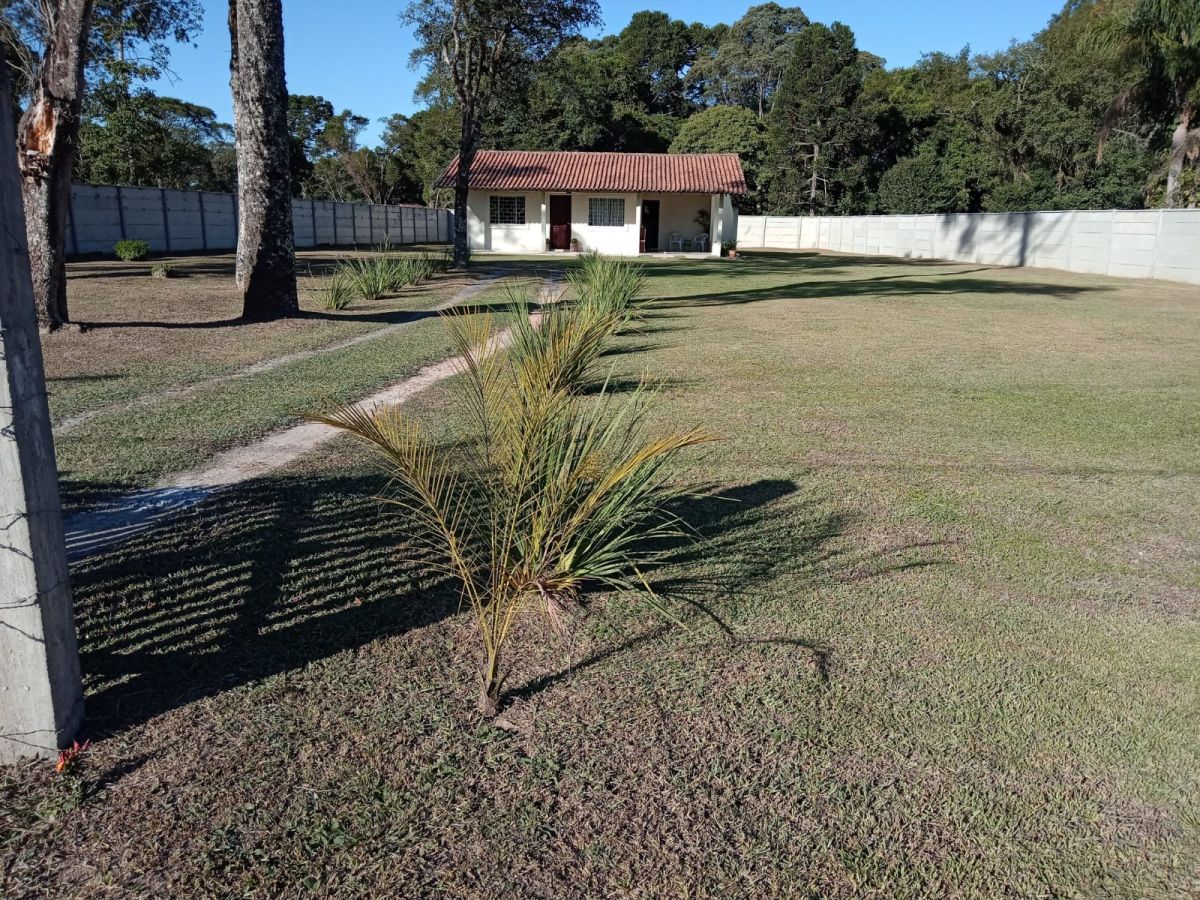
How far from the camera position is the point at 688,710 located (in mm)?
2910

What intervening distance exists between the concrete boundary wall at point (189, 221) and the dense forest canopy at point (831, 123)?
2566 millimetres

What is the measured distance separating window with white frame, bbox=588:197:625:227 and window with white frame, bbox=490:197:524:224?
2.74 metres

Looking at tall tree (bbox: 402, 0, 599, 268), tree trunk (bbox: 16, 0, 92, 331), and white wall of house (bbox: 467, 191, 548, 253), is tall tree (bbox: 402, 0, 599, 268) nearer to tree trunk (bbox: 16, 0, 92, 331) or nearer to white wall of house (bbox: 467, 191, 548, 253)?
white wall of house (bbox: 467, 191, 548, 253)

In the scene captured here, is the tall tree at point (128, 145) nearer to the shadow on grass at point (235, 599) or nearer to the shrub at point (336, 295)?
the shrub at point (336, 295)

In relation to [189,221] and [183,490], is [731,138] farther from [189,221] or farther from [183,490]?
[183,490]

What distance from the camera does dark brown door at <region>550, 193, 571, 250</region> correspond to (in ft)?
117

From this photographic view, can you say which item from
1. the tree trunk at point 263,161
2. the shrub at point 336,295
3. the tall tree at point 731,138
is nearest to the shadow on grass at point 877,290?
the shrub at point 336,295

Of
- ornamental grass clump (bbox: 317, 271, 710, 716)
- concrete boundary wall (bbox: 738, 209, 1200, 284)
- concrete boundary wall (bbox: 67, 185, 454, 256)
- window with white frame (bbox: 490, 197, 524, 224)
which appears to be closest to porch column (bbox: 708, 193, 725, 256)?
window with white frame (bbox: 490, 197, 524, 224)

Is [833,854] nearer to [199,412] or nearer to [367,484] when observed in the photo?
[367,484]

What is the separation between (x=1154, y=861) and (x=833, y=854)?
0.80 meters

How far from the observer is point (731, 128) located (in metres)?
49.6

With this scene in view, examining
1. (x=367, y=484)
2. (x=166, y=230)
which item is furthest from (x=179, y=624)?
(x=166, y=230)

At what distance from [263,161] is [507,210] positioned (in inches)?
949

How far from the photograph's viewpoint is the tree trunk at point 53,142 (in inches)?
387
